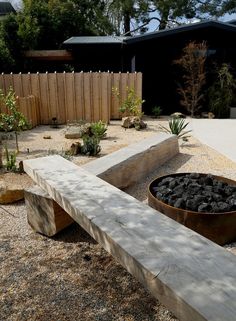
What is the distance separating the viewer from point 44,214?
3051mm

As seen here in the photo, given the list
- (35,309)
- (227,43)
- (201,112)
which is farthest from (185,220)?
(227,43)

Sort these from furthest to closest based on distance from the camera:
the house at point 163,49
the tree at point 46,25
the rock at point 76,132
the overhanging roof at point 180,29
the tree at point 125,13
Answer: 1. the tree at point 125,13
2. the tree at point 46,25
3. the house at point 163,49
4. the overhanging roof at point 180,29
5. the rock at point 76,132

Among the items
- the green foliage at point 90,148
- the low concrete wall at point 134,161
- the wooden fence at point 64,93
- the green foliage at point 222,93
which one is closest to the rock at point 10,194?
the low concrete wall at point 134,161

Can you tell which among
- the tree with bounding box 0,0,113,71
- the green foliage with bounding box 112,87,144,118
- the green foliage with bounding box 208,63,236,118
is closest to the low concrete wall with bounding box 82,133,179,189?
the green foliage with bounding box 112,87,144,118

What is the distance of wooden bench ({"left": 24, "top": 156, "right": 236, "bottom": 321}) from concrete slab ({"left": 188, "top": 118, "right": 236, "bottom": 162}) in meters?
3.55

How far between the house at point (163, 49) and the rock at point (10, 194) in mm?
8385

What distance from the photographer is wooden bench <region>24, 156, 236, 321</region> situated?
1.48 metres

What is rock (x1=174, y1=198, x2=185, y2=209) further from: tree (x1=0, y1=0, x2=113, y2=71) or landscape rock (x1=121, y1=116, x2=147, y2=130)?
tree (x1=0, y1=0, x2=113, y2=71)

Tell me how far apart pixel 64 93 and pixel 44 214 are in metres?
6.61

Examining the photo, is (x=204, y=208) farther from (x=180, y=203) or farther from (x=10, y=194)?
(x=10, y=194)

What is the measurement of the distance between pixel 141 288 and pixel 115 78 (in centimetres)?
801

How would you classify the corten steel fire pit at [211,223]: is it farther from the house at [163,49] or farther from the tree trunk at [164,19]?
the tree trunk at [164,19]

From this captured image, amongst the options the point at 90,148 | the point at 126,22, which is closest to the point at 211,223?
the point at 90,148

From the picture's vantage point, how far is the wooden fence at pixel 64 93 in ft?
29.5
